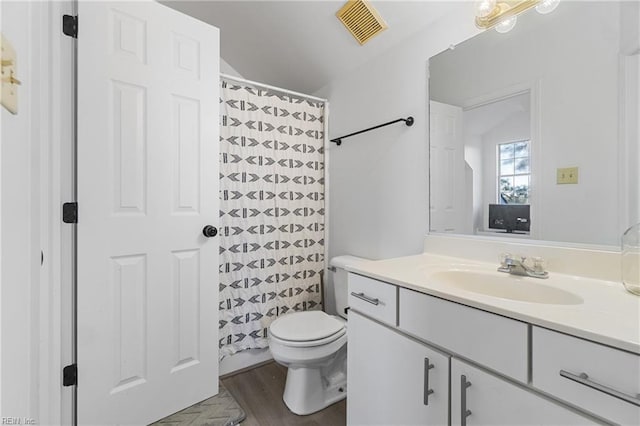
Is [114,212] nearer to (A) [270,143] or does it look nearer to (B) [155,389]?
(B) [155,389]

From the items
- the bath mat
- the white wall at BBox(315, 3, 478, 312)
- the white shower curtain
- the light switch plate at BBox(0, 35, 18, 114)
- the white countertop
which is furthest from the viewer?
the white shower curtain

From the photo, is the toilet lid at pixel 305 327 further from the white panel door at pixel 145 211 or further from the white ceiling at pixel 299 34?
the white ceiling at pixel 299 34

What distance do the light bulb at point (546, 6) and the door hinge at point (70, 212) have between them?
203 cm

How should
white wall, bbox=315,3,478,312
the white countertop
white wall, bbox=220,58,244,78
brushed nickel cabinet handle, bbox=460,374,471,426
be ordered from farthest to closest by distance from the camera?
1. white wall, bbox=220,58,244,78
2. white wall, bbox=315,3,478,312
3. brushed nickel cabinet handle, bbox=460,374,471,426
4. the white countertop

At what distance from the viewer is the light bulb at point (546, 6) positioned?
1124mm

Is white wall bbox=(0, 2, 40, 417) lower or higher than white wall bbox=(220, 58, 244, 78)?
lower

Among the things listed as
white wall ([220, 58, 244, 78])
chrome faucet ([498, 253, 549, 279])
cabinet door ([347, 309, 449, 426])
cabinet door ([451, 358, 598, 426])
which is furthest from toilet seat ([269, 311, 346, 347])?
white wall ([220, 58, 244, 78])

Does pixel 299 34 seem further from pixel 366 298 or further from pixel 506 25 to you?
pixel 366 298

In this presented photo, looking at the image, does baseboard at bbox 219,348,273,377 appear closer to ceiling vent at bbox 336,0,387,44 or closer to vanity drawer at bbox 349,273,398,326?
vanity drawer at bbox 349,273,398,326

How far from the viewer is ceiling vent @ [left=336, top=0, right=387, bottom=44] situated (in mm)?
1604

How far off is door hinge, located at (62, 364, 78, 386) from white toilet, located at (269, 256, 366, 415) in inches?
32.6

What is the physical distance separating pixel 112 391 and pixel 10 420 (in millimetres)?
761

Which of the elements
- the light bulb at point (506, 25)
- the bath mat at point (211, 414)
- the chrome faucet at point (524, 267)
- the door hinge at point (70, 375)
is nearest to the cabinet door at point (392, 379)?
the chrome faucet at point (524, 267)

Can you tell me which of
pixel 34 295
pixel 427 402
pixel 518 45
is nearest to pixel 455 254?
pixel 427 402
